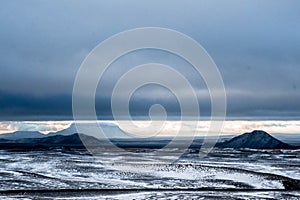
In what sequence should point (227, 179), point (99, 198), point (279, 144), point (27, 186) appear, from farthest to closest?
point (279, 144) < point (227, 179) < point (27, 186) < point (99, 198)

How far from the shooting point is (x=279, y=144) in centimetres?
19225

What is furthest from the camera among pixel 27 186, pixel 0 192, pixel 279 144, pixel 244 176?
pixel 279 144

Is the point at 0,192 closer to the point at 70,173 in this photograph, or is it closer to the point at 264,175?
the point at 70,173

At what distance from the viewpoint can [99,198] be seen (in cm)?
2928

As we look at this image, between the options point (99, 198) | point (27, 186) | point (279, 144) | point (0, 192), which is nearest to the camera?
point (99, 198)

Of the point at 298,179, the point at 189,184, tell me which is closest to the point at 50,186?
the point at 189,184

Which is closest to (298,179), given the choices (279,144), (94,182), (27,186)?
(94,182)

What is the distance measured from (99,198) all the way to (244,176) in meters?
20.0

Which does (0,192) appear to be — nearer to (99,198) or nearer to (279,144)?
(99,198)

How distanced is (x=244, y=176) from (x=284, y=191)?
10.7 meters

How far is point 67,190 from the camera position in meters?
33.4

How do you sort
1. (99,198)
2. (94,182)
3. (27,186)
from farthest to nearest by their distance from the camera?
(94,182)
(27,186)
(99,198)

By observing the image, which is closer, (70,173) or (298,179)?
(298,179)

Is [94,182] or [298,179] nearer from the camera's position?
[94,182]
